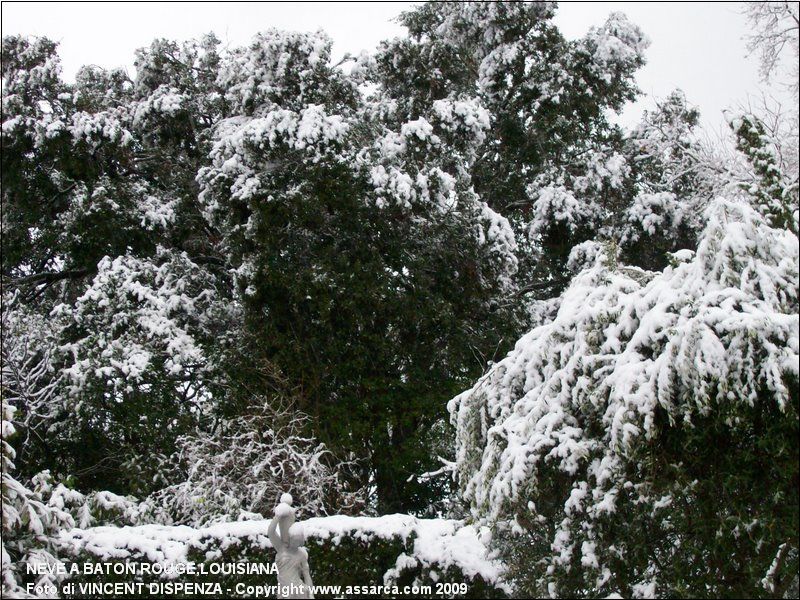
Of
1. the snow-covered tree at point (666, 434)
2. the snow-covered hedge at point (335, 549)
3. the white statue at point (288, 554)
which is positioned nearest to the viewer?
the snow-covered tree at point (666, 434)

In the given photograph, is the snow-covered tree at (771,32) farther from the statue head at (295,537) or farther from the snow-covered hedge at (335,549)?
the statue head at (295,537)

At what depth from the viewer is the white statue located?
19.9 ft

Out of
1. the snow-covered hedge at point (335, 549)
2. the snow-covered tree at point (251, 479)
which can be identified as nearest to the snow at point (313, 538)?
the snow-covered hedge at point (335, 549)

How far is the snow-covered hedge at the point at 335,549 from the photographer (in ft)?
22.7

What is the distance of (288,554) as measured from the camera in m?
6.13

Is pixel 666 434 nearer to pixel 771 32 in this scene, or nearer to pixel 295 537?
pixel 295 537

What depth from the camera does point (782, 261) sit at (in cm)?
583

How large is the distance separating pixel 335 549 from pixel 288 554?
3.79 feet

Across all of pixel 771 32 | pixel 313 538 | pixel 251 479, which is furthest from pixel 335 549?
pixel 771 32

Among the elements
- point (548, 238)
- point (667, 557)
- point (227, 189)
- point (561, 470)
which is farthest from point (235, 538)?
point (548, 238)

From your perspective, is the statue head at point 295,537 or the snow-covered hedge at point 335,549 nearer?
the statue head at point 295,537

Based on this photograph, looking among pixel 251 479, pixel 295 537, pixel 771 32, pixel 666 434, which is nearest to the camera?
pixel 666 434

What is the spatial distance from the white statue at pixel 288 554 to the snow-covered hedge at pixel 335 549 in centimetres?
104

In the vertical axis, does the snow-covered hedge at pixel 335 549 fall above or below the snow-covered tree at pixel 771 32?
below
